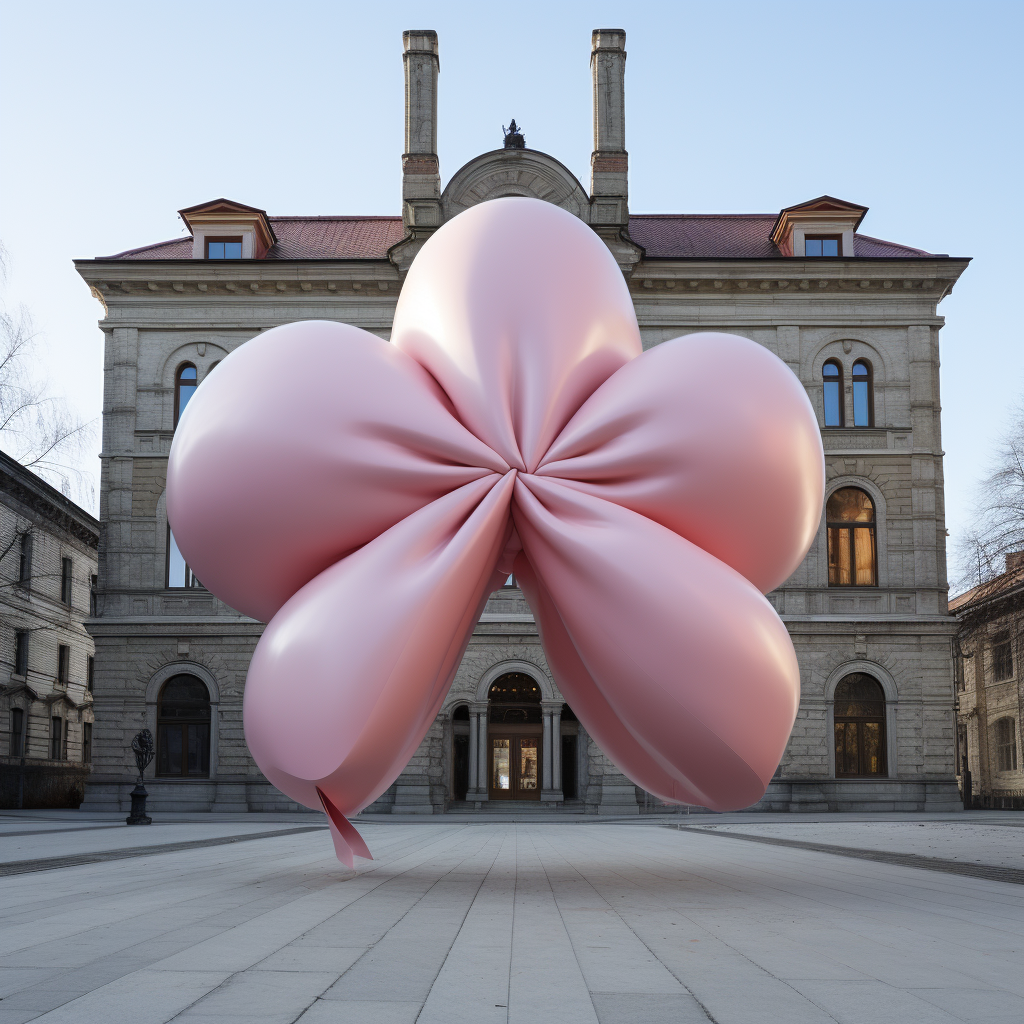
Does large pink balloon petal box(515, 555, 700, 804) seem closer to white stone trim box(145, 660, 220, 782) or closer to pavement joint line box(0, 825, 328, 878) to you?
Answer: pavement joint line box(0, 825, 328, 878)

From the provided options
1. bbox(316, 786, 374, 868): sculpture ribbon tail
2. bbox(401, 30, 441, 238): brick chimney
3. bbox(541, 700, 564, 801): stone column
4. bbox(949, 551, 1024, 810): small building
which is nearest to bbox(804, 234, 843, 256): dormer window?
bbox(401, 30, 441, 238): brick chimney

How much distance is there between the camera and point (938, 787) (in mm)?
31875

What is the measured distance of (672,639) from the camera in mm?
7465

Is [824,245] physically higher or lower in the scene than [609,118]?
lower

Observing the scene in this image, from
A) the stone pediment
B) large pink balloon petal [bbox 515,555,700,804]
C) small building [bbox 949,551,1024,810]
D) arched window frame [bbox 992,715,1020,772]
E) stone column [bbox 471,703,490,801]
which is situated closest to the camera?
large pink balloon petal [bbox 515,555,700,804]

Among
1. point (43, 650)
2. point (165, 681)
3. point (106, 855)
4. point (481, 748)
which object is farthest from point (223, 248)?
point (106, 855)

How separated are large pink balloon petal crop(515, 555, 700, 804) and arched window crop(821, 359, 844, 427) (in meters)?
26.0

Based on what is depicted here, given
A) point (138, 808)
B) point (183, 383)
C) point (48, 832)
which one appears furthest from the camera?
point (183, 383)

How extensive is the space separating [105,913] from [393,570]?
2.94 meters

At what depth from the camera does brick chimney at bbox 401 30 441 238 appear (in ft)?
111

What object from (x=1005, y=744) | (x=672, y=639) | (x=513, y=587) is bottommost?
(x=1005, y=744)

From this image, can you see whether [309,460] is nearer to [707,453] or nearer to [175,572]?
[707,453]

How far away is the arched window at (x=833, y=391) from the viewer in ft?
111

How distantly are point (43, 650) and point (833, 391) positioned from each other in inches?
1164
